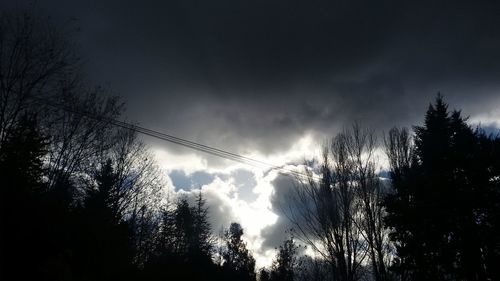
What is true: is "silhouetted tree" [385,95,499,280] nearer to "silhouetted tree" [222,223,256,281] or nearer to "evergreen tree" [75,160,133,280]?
"evergreen tree" [75,160,133,280]

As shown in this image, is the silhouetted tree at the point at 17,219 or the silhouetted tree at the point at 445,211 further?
the silhouetted tree at the point at 445,211

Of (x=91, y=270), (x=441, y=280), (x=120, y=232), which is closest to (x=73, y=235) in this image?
(x=91, y=270)

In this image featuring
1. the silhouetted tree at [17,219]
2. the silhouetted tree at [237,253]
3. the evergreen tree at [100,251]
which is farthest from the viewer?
the silhouetted tree at [237,253]

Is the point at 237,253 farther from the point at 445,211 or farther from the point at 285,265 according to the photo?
the point at 445,211

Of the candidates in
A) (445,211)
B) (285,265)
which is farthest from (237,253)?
(445,211)

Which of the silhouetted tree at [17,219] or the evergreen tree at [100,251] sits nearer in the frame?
the silhouetted tree at [17,219]

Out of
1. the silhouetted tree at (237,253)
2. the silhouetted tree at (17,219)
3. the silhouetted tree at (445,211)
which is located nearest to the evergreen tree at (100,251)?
the silhouetted tree at (17,219)

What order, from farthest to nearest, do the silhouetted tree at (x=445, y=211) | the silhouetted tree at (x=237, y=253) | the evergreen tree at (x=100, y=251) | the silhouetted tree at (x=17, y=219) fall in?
the silhouetted tree at (x=237, y=253), the silhouetted tree at (x=445, y=211), the evergreen tree at (x=100, y=251), the silhouetted tree at (x=17, y=219)

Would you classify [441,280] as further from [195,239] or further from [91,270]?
[195,239]

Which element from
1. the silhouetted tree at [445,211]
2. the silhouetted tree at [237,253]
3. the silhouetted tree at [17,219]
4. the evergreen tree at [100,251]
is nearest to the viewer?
→ the silhouetted tree at [17,219]

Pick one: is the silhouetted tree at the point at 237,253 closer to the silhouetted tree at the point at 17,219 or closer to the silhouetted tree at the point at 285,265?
the silhouetted tree at the point at 285,265

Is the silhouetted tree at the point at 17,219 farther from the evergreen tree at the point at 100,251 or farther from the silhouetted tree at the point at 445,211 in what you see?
the silhouetted tree at the point at 445,211

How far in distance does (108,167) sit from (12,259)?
45.7 ft

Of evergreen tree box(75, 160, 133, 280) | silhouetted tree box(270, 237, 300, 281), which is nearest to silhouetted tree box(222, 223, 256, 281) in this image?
silhouetted tree box(270, 237, 300, 281)
